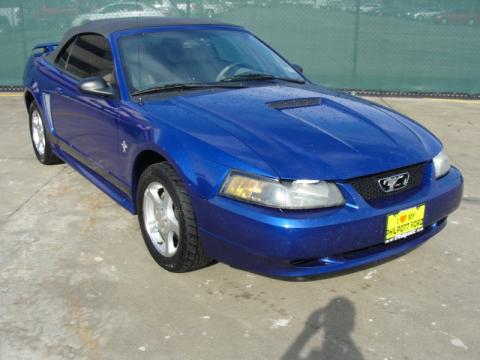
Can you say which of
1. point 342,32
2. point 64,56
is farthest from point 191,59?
point 342,32

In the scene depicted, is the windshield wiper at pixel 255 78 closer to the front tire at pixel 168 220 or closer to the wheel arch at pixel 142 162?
the wheel arch at pixel 142 162

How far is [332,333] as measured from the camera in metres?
2.90

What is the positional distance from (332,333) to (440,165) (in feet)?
4.25

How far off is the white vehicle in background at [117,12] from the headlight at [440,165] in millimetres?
7847

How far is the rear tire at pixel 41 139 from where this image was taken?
5.51 m

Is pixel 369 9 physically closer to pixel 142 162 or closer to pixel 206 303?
pixel 142 162

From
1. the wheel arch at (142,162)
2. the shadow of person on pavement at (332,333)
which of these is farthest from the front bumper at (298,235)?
the wheel arch at (142,162)

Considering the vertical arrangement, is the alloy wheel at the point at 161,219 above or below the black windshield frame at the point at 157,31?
below

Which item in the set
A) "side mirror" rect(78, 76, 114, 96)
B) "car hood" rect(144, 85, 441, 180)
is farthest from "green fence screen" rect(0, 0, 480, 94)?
"side mirror" rect(78, 76, 114, 96)

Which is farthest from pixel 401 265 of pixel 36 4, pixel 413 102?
pixel 36 4

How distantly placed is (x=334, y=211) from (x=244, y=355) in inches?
33.4

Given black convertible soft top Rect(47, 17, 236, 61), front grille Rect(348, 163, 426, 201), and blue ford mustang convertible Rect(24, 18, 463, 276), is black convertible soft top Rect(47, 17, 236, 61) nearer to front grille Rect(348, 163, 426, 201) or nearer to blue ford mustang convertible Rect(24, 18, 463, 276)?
blue ford mustang convertible Rect(24, 18, 463, 276)

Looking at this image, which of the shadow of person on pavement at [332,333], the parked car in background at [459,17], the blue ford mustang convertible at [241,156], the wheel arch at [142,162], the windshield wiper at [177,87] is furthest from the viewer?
the parked car in background at [459,17]

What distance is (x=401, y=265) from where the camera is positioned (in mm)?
3660
